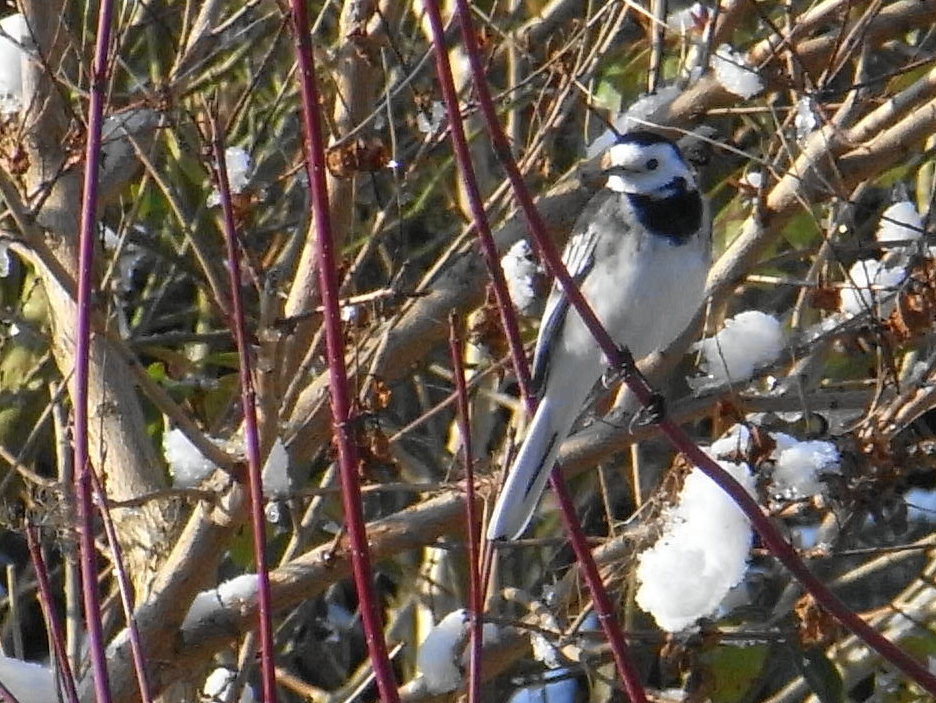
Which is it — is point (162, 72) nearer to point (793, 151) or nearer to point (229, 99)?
point (229, 99)

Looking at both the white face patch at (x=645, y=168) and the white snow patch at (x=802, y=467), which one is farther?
the white face patch at (x=645, y=168)

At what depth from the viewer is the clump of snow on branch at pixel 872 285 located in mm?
2799

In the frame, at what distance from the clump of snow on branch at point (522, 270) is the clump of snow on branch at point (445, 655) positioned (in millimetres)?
582

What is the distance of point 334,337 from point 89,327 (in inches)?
9.1

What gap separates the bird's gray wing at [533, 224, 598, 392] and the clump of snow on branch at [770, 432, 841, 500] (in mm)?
412

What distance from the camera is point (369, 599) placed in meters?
1.39

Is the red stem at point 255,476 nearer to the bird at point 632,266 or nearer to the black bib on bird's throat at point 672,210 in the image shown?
the bird at point 632,266

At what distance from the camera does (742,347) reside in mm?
2984

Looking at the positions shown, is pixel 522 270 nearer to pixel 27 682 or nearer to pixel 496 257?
pixel 27 682

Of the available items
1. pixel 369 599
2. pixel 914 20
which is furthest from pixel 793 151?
pixel 369 599

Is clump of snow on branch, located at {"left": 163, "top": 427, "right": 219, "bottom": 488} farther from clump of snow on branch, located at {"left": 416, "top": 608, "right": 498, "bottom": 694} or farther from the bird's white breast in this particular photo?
the bird's white breast

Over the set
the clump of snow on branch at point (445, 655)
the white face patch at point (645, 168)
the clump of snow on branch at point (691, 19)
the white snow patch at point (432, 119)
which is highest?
Result: the clump of snow on branch at point (691, 19)

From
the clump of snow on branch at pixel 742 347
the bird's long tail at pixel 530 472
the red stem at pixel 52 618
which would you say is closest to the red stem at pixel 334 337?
the red stem at pixel 52 618

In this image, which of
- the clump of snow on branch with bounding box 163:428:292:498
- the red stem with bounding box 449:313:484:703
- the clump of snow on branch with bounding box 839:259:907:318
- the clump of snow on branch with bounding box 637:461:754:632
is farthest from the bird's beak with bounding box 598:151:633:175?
the red stem with bounding box 449:313:484:703
